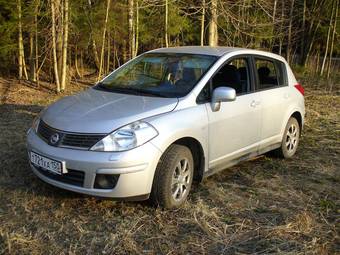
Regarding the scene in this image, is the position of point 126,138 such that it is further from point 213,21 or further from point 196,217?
point 213,21

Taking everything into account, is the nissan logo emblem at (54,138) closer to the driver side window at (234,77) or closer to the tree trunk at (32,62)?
the driver side window at (234,77)

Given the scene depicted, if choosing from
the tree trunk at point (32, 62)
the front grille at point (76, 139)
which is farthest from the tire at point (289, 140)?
the tree trunk at point (32, 62)

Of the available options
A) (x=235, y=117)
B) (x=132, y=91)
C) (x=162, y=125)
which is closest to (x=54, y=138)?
(x=162, y=125)

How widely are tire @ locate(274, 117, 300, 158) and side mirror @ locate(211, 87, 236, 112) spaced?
5.93 feet

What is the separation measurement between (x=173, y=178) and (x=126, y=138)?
2.03ft

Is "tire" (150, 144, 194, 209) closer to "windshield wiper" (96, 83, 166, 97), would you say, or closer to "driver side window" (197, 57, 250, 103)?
"windshield wiper" (96, 83, 166, 97)

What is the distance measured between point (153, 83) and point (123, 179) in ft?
4.53

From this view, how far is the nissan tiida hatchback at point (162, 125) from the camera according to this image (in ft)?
12.7

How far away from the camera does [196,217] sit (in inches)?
162

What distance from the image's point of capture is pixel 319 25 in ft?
70.7

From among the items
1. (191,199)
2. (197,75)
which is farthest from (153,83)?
(191,199)

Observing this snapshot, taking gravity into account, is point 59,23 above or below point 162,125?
above

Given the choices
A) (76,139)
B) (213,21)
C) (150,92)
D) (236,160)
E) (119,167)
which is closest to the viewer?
(119,167)

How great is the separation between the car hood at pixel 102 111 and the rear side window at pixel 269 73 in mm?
1614
